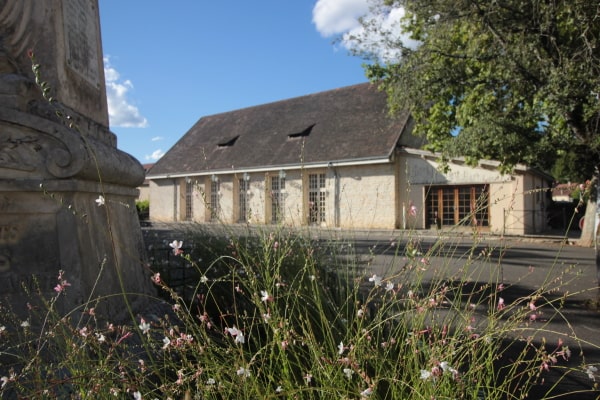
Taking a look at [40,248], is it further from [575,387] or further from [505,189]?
[505,189]

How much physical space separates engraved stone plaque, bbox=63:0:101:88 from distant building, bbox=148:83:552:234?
10.6 m

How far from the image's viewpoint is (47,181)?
2.68 m

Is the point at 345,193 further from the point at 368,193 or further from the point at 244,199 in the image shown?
the point at 244,199

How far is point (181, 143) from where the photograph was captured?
30000 millimetres

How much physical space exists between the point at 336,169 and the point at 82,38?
58.3 feet

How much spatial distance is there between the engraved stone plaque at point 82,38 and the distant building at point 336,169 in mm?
10571

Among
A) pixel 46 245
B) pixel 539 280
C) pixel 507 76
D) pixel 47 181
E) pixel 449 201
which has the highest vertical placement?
pixel 507 76

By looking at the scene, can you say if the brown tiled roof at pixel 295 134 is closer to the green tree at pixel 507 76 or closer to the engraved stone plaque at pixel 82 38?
the green tree at pixel 507 76

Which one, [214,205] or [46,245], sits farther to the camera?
[214,205]

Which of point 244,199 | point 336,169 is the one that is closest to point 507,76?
point 244,199

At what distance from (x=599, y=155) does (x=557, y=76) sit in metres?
4.98

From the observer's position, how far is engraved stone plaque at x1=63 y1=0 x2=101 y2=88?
3.51 metres

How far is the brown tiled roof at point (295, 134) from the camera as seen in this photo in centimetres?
2098

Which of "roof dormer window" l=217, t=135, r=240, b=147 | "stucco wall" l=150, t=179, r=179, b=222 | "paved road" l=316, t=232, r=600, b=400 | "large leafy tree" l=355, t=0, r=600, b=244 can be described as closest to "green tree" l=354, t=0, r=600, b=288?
"large leafy tree" l=355, t=0, r=600, b=244
